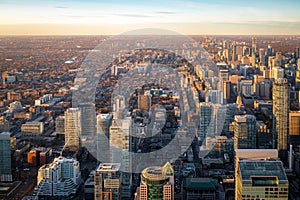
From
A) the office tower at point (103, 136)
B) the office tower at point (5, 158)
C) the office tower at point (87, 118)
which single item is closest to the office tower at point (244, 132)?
the office tower at point (103, 136)

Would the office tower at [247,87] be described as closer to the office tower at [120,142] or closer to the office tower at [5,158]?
the office tower at [120,142]

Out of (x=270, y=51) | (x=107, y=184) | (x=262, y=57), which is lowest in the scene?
(x=107, y=184)

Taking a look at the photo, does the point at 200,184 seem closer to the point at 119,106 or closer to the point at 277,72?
the point at 119,106

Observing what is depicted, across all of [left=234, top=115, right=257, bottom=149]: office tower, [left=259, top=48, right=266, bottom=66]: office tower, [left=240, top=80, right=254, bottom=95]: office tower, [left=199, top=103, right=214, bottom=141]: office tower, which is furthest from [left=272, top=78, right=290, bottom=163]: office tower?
[left=259, top=48, right=266, bottom=66]: office tower

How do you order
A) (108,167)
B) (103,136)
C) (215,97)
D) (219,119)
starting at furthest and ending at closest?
(215,97), (219,119), (103,136), (108,167)

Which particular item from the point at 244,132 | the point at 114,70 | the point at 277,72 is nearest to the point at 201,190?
the point at 244,132

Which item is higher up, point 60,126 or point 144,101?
point 144,101

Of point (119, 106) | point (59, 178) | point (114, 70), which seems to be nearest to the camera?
point (59, 178)
